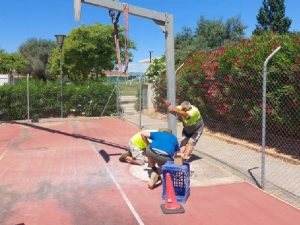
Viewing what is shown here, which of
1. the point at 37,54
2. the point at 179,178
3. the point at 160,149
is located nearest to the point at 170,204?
the point at 179,178

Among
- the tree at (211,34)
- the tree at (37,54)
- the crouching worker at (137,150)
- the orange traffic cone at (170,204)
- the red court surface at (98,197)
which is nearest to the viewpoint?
the red court surface at (98,197)

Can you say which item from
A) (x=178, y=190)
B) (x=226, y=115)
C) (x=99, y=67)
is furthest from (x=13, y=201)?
(x=99, y=67)

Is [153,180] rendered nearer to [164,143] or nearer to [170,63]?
[164,143]

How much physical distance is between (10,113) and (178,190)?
41.5 ft

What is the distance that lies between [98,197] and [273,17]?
41.9m

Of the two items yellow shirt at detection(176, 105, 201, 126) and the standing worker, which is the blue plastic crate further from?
yellow shirt at detection(176, 105, 201, 126)

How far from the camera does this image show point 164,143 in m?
7.32

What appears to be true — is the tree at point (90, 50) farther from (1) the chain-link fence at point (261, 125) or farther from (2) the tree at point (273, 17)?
(2) the tree at point (273, 17)

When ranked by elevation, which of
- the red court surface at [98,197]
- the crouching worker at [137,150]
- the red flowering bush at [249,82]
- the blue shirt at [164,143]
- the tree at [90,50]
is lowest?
the red court surface at [98,197]

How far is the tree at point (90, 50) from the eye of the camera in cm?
2877

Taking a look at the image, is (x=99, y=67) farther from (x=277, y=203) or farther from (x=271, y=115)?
(x=277, y=203)

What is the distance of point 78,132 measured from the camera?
570 inches

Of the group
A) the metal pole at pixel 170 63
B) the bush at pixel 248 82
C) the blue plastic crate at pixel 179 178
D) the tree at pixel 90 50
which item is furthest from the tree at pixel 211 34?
the blue plastic crate at pixel 179 178

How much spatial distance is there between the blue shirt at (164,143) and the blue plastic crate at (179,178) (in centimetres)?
39
